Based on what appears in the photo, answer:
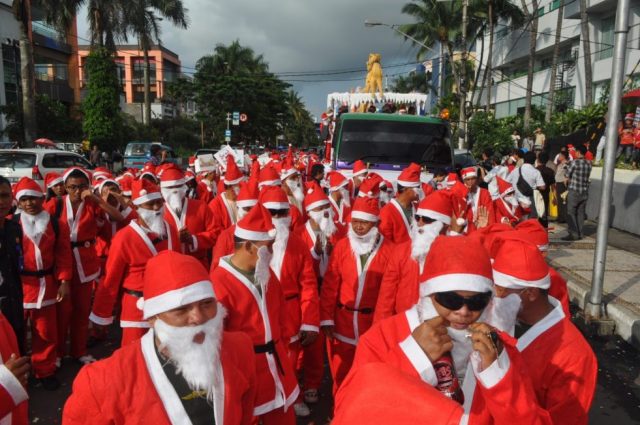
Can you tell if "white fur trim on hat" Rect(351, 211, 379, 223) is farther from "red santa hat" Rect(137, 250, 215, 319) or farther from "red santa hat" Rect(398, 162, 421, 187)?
"red santa hat" Rect(137, 250, 215, 319)

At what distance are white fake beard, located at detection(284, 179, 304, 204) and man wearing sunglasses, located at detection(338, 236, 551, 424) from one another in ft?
18.6

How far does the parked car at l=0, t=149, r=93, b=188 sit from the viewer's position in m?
14.2

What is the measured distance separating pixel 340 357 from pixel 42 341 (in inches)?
110

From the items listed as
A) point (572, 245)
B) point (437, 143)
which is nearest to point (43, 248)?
point (437, 143)

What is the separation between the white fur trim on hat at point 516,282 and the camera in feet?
7.41

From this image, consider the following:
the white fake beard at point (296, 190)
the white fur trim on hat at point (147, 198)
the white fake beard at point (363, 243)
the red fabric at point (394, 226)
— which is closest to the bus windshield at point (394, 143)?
the white fake beard at point (296, 190)

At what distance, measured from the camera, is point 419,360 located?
1885mm

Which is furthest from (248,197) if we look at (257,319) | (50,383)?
(50,383)

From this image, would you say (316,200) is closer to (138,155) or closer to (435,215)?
(435,215)

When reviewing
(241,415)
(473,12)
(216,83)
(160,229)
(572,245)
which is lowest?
(572,245)

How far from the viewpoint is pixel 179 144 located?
46750 mm

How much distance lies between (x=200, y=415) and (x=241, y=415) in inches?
10.4

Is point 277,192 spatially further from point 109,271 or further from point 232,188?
point 232,188

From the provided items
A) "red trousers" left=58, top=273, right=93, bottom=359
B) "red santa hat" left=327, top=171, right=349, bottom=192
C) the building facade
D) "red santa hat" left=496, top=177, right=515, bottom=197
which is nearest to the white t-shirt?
"red santa hat" left=496, top=177, right=515, bottom=197
